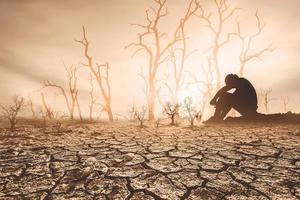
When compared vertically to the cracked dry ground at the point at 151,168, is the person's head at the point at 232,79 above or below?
above

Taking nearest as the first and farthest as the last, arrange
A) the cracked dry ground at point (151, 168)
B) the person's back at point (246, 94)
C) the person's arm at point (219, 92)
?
the cracked dry ground at point (151, 168), the person's back at point (246, 94), the person's arm at point (219, 92)

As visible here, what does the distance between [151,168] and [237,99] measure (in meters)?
5.78

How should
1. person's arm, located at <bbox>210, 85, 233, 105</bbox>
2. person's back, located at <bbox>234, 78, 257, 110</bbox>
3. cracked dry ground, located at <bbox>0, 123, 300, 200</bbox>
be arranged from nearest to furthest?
cracked dry ground, located at <bbox>0, 123, 300, 200</bbox> → person's back, located at <bbox>234, 78, 257, 110</bbox> → person's arm, located at <bbox>210, 85, 233, 105</bbox>

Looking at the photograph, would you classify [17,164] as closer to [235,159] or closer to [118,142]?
[118,142]

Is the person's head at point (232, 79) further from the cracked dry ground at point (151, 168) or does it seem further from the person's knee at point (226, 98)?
the cracked dry ground at point (151, 168)

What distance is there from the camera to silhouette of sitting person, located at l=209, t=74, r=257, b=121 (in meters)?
8.95

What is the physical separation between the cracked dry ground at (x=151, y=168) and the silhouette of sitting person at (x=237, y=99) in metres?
3.15

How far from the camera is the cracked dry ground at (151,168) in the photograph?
3.18 m

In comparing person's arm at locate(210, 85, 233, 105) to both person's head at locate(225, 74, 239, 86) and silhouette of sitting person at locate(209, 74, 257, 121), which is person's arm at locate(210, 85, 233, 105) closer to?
silhouette of sitting person at locate(209, 74, 257, 121)

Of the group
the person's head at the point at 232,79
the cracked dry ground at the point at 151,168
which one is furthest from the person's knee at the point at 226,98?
the cracked dry ground at the point at 151,168

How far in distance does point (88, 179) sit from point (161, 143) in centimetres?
223

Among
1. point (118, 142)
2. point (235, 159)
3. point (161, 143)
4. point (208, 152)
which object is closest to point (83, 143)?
point (118, 142)

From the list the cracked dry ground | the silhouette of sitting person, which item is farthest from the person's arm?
the cracked dry ground

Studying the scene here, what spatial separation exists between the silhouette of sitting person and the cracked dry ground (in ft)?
10.3
